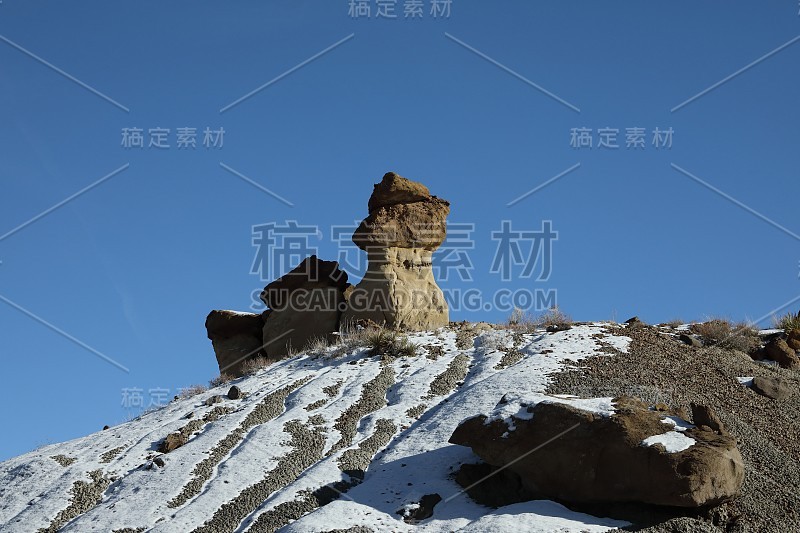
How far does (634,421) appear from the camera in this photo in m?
12.2

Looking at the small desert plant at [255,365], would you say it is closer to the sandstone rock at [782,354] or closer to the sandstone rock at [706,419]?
the sandstone rock at [706,419]

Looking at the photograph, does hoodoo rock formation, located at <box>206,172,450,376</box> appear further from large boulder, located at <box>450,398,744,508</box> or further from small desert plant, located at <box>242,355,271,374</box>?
large boulder, located at <box>450,398,744,508</box>

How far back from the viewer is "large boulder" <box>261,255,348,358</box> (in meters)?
23.7

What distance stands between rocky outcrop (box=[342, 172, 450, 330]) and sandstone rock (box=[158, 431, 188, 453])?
710cm

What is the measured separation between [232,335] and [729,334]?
48.6ft

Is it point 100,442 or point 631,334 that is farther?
point 631,334

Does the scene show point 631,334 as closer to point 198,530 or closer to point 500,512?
point 500,512

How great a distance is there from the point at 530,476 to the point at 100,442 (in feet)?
32.5

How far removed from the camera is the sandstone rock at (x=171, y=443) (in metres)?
16.2

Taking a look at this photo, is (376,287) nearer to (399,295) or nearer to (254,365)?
(399,295)

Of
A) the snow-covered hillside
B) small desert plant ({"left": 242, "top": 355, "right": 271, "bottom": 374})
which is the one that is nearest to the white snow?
the snow-covered hillside

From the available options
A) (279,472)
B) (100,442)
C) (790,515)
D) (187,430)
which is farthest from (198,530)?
(790,515)

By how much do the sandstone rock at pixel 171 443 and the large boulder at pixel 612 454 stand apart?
634 cm

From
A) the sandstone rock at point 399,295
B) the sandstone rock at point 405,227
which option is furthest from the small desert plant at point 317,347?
the sandstone rock at point 405,227
